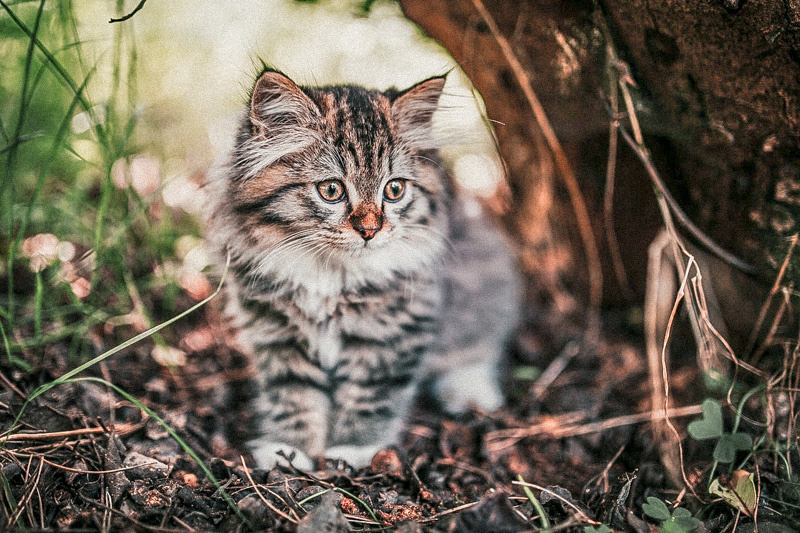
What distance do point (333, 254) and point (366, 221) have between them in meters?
0.21

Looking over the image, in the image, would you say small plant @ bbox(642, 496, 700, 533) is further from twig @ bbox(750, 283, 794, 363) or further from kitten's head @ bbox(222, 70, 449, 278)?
kitten's head @ bbox(222, 70, 449, 278)

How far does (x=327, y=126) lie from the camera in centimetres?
192

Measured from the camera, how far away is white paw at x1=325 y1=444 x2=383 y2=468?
85.4 inches

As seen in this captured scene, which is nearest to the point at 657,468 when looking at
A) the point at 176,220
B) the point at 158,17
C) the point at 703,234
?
the point at 703,234

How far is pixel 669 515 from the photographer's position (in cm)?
170

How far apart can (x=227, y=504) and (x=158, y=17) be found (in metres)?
3.37

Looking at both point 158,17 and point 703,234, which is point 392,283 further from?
point 158,17

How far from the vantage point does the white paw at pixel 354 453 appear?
7.11 ft

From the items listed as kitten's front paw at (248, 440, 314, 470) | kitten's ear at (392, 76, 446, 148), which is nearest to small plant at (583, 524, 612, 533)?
kitten's front paw at (248, 440, 314, 470)

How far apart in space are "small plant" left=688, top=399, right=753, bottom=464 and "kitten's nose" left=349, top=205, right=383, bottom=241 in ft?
4.28

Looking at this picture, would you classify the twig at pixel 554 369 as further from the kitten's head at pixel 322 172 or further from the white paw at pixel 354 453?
the kitten's head at pixel 322 172

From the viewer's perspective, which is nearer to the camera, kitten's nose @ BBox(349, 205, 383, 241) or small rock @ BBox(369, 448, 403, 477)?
kitten's nose @ BBox(349, 205, 383, 241)

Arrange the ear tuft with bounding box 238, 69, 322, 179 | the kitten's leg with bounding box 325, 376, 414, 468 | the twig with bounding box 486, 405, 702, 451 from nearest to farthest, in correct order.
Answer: the ear tuft with bounding box 238, 69, 322, 179
the kitten's leg with bounding box 325, 376, 414, 468
the twig with bounding box 486, 405, 702, 451

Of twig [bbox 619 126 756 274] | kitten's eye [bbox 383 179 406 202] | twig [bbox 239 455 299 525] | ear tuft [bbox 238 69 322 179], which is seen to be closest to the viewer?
twig [bbox 239 455 299 525]
